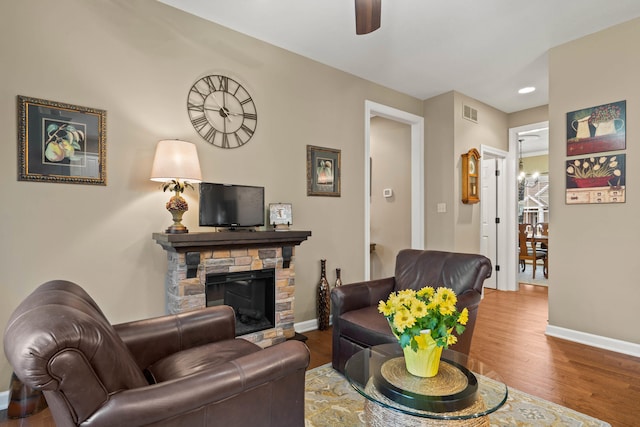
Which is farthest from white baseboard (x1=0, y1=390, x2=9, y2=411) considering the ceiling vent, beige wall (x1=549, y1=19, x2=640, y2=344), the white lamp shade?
the ceiling vent

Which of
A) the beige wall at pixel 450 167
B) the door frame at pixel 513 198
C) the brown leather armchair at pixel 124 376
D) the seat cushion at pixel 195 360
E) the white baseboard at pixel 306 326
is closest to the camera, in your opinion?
the brown leather armchair at pixel 124 376

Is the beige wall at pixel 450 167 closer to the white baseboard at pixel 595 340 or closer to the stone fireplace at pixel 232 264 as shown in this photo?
the white baseboard at pixel 595 340

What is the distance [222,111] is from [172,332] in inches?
75.5

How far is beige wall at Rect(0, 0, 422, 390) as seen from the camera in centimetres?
213

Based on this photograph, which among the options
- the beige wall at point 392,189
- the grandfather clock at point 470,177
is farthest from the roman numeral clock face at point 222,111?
the grandfather clock at point 470,177

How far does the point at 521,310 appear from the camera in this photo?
4.21 meters

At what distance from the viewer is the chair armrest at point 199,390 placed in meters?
0.98

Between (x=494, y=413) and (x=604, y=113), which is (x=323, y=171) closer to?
(x=494, y=413)

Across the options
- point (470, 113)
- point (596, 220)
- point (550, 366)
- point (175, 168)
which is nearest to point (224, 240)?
point (175, 168)

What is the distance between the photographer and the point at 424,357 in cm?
142

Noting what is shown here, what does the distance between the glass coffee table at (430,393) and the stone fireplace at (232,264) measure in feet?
4.56

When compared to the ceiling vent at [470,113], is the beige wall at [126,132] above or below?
below

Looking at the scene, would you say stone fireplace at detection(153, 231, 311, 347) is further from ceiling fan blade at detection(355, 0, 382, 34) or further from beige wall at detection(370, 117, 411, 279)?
beige wall at detection(370, 117, 411, 279)

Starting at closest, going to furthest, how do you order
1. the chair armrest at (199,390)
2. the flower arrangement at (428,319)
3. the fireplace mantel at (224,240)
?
the chair armrest at (199,390) → the flower arrangement at (428,319) → the fireplace mantel at (224,240)
